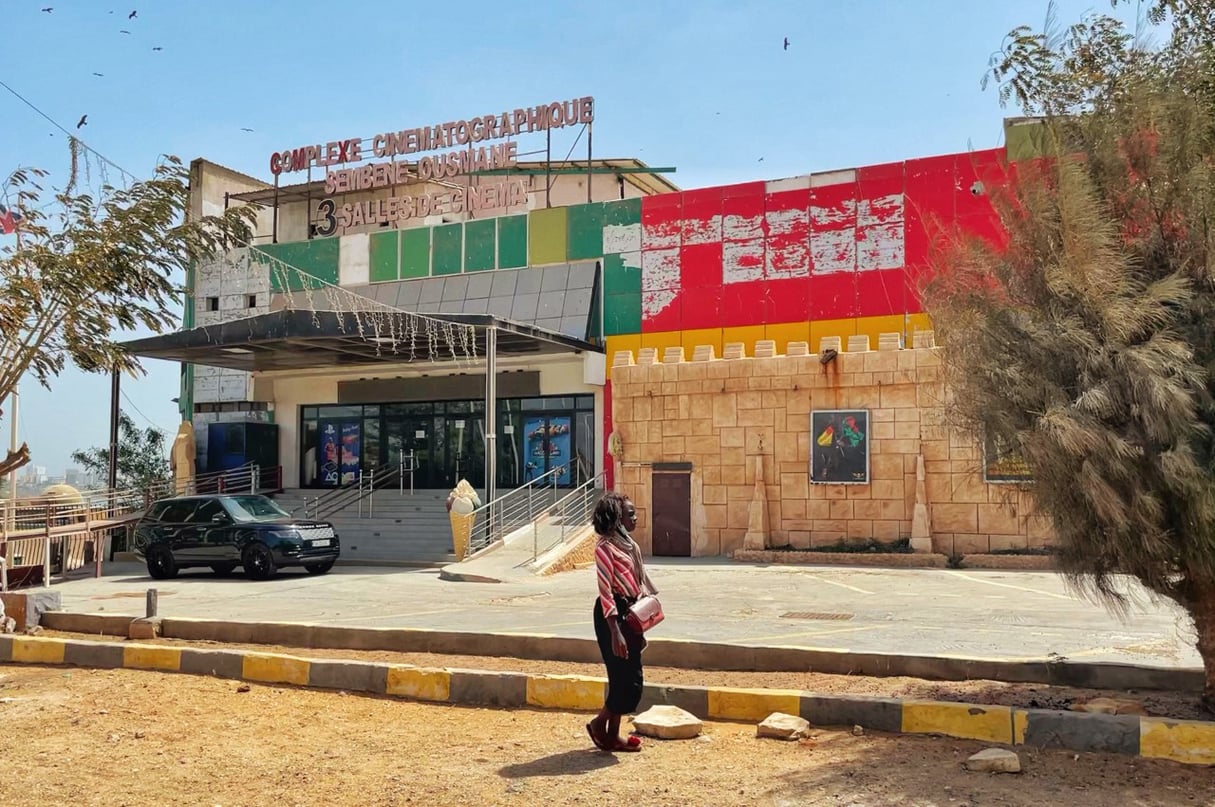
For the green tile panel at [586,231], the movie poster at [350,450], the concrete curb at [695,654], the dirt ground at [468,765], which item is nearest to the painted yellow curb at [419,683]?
the dirt ground at [468,765]

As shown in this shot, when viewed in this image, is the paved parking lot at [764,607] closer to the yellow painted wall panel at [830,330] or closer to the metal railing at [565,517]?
the metal railing at [565,517]

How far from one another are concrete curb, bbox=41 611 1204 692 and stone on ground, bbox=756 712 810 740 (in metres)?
1.52

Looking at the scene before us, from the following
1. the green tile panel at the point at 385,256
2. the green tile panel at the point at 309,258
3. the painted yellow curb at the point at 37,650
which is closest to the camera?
the painted yellow curb at the point at 37,650

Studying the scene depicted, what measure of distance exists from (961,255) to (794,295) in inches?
→ 753

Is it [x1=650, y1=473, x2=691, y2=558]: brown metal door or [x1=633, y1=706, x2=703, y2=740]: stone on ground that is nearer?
[x1=633, y1=706, x2=703, y2=740]: stone on ground

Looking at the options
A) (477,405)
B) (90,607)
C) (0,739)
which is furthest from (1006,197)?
(477,405)

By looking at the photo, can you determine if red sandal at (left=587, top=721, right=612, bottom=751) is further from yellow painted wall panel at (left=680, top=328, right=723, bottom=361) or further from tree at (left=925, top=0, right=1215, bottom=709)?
yellow painted wall panel at (left=680, top=328, right=723, bottom=361)

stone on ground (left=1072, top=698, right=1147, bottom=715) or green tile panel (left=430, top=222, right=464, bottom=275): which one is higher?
green tile panel (left=430, top=222, right=464, bottom=275)

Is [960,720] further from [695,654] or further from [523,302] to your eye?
[523,302]

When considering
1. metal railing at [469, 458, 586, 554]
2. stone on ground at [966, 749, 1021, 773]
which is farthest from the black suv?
stone on ground at [966, 749, 1021, 773]

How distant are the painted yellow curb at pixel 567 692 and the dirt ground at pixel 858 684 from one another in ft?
1.90

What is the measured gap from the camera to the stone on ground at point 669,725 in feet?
21.1

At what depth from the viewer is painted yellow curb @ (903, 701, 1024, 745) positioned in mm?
6125

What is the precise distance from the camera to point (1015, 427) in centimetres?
609
